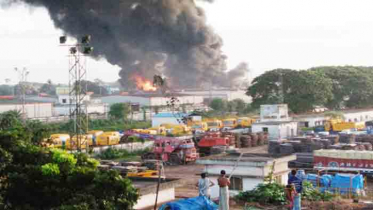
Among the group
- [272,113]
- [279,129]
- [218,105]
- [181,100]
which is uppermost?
[181,100]

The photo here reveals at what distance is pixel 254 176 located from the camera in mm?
14938

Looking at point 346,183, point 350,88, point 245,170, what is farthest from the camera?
point 350,88

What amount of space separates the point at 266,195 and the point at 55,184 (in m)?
6.10

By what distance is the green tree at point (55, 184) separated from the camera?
8.80 metres

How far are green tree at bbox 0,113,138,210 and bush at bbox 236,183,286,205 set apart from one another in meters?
5.34

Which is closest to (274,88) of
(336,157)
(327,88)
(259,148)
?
(327,88)

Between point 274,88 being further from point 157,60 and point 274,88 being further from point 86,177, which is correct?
point 86,177

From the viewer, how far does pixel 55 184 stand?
916 centimetres

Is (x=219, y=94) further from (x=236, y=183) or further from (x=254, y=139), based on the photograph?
(x=236, y=183)

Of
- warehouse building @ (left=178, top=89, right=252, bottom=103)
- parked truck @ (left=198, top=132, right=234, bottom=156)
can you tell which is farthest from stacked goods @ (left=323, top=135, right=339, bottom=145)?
warehouse building @ (left=178, top=89, right=252, bottom=103)

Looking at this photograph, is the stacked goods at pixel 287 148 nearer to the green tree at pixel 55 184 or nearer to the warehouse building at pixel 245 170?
the warehouse building at pixel 245 170

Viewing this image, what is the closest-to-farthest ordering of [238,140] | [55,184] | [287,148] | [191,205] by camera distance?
[55,184] → [191,205] → [287,148] → [238,140]

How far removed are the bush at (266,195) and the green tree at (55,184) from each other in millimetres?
5345

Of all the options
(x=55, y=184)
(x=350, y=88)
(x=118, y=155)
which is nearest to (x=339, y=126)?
(x=118, y=155)
